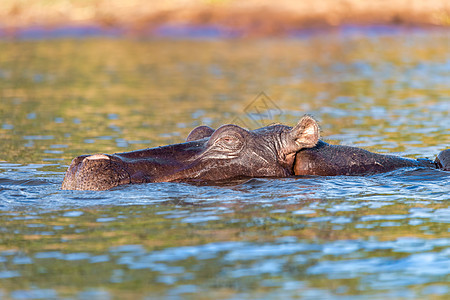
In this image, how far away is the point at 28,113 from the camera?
1741 cm

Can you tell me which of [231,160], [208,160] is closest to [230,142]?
[231,160]

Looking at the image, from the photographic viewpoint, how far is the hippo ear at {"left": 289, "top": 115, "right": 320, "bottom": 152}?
9094mm

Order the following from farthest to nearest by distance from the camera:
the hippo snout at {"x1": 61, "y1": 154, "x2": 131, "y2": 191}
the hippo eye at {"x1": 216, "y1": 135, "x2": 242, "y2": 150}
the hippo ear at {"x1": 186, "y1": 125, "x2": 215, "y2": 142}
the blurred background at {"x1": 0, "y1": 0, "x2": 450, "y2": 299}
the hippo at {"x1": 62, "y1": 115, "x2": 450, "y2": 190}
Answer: the hippo ear at {"x1": 186, "y1": 125, "x2": 215, "y2": 142} → the hippo eye at {"x1": 216, "y1": 135, "x2": 242, "y2": 150} → the hippo at {"x1": 62, "y1": 115, "x2": 450, "y2": 190} → the hippo snout at {"x1": 61, "y1": 154, "x2": 131, "y2": 191} → the blurred background at {"x1": 0, "y1": 0, "x2": 450, "y2": 299}

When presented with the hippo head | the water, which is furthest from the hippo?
the water

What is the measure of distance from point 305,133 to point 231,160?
871mm

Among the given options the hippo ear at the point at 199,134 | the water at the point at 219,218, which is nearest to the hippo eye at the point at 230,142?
the water at the point at 219,218

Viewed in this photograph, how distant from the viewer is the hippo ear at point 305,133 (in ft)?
29.8

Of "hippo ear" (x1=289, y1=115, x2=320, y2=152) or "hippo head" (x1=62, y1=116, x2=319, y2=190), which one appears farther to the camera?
"hippo ear" (x1=289, y1=115, x2=320, y2=152)

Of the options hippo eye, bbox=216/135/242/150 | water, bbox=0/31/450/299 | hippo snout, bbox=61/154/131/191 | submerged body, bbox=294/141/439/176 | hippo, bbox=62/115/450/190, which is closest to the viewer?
water, bbox=0/31/450/299

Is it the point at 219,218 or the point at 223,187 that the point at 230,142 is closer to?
the point at 223,187

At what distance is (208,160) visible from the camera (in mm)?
9016

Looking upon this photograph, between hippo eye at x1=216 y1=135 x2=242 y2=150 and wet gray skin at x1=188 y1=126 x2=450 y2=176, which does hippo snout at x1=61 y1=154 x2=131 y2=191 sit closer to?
hippo eye at x1=216 y1=135 x2=242 y2=150

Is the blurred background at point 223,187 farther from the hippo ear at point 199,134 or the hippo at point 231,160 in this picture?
the hippo ear at point 199,134

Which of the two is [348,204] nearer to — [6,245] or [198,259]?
[198,259]
